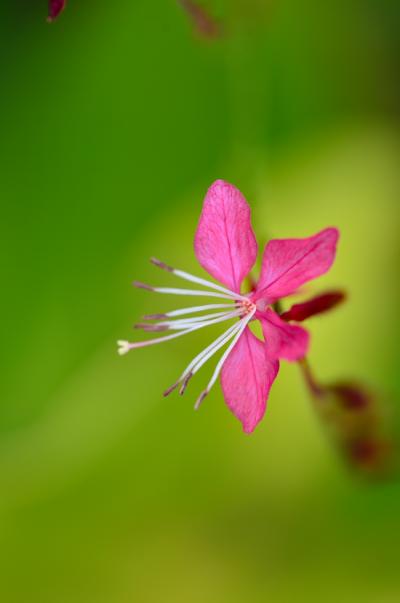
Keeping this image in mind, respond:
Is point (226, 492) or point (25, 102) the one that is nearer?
point (226, 492)

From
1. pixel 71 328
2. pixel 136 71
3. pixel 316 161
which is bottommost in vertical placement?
pixel 71 328

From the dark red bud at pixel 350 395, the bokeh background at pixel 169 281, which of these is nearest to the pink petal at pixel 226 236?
the dark red bud at pixel 350 395

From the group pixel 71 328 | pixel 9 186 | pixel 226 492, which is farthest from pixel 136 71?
pixel 226 492

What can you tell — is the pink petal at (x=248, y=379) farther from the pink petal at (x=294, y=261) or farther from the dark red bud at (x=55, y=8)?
the dark red bud at (x=55, y=8)

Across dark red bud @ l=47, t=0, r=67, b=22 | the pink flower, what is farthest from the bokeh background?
dark red bud @ l=47, t=0, r=67, b=22

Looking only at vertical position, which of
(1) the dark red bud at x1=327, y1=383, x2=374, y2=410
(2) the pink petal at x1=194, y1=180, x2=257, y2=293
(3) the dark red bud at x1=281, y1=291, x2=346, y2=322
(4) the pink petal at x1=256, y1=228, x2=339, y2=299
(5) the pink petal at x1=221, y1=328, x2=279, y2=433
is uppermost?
(2) the pink petal at x1=194, y1=180, x2=257, y2=293

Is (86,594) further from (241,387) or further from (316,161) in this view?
(316,161)

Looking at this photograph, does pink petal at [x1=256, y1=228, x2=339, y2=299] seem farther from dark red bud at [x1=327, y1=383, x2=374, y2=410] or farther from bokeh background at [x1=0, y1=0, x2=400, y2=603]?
bokeh background at [x1=0, y1=0, x2=400, y2=603]
